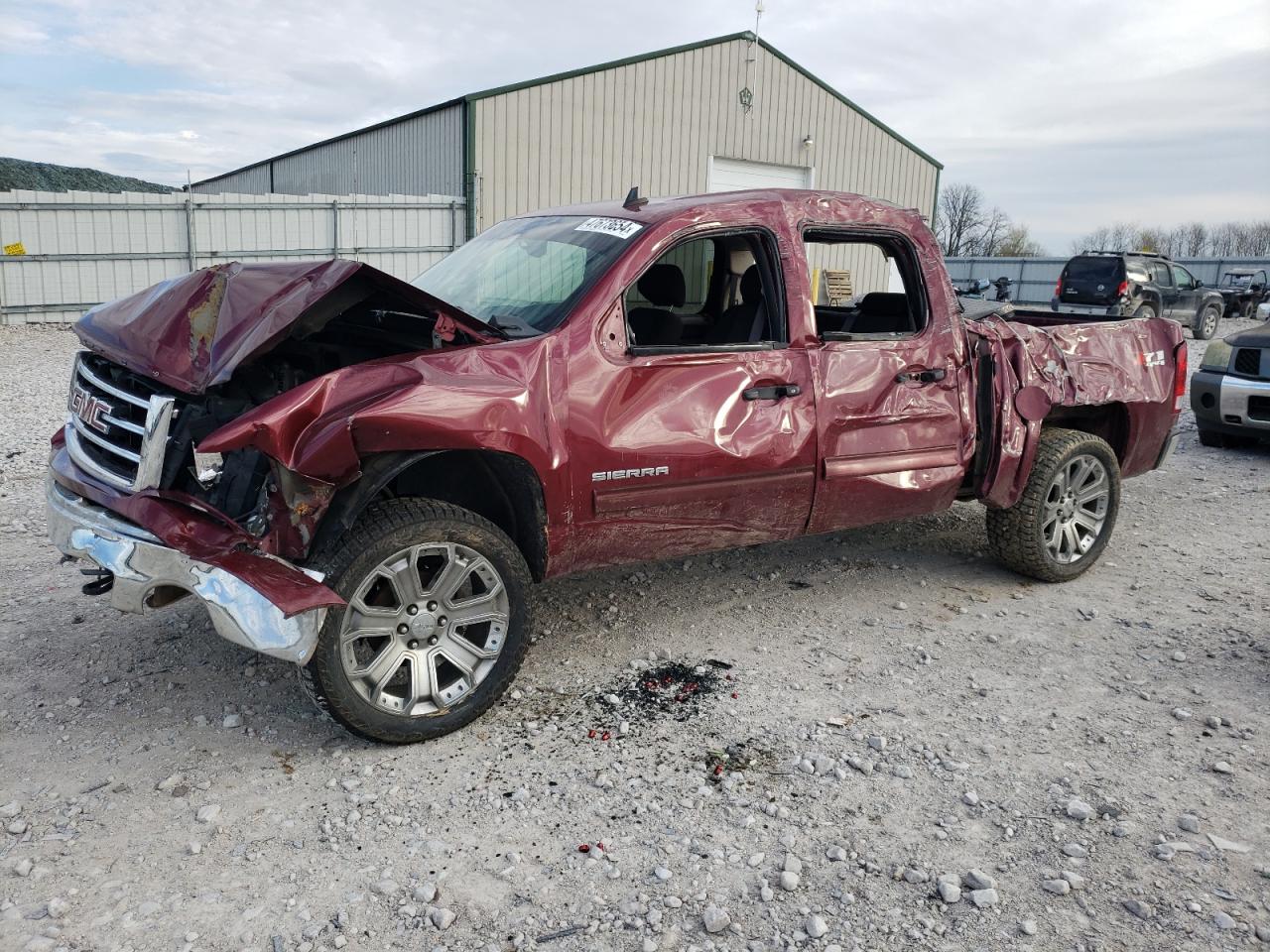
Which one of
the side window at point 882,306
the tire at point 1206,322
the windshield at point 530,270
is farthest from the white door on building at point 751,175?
the windshield at point 530,270

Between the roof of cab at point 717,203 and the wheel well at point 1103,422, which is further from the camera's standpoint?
the wheel well at point 1103,422

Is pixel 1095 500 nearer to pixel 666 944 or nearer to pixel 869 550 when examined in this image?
pixel 869 550

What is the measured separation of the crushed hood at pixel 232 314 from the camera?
3.20 m

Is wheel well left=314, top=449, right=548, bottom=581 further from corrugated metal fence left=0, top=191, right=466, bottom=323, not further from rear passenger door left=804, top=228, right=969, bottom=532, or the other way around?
corrugated metal fence left=0, top=191, right=466, bottom=323

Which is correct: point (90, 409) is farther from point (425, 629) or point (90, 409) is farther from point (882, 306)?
point (882, 306)

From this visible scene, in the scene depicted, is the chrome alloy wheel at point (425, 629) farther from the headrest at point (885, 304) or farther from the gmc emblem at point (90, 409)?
the headrest at point (885, 304)

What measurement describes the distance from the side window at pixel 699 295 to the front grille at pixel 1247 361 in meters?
6.42

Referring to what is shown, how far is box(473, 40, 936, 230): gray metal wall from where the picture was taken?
17.7 m

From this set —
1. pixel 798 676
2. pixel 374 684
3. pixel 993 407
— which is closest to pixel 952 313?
pixel 993 407

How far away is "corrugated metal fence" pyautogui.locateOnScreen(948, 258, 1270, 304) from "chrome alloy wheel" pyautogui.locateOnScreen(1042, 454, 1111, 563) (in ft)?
103

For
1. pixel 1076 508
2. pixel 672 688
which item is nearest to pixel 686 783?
pixel 672 688

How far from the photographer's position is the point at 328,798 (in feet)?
10.4

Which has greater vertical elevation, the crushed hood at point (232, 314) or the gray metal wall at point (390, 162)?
the gray metal wall at point (390, 162)

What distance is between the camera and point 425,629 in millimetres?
3482
